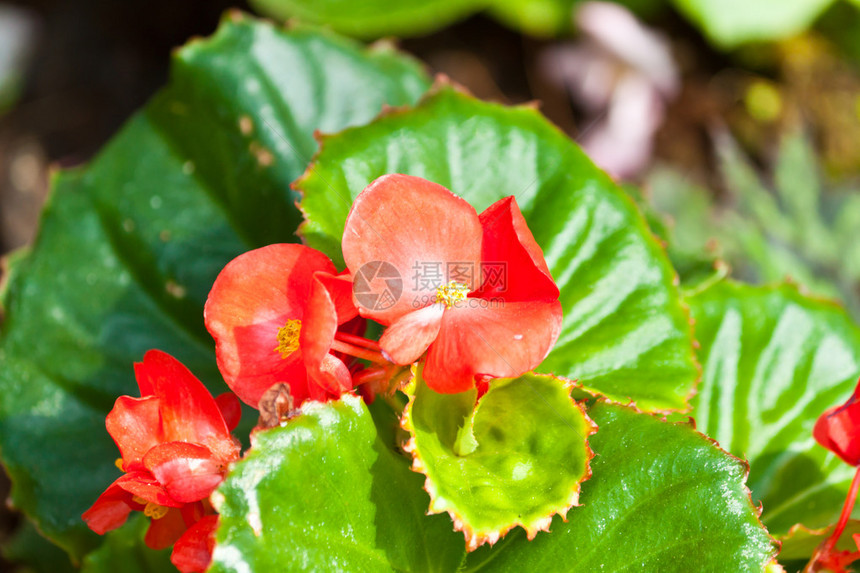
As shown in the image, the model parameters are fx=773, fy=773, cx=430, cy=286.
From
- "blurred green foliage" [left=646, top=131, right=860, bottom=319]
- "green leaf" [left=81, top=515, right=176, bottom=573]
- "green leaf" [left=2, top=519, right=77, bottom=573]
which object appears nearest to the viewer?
"green leaf" [left=81, top=515, right=176, bottom=573]

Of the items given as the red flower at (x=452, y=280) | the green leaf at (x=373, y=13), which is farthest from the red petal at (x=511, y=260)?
the green leaf at (x=373, y=13)

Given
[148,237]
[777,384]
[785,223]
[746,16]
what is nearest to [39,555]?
[148,237]

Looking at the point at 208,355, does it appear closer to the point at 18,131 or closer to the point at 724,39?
the point at 18,131

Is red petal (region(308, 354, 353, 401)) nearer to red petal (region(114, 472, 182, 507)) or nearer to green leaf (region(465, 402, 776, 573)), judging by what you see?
red petal (region(114, 472, 182, 507))

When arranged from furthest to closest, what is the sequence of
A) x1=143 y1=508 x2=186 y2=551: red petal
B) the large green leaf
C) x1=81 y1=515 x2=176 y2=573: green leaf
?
the large green leaf < x1=81 y1=515 x2=176 y2=573: green leaf < x1=143 y1=508 x2=186 y2=551: red petal
